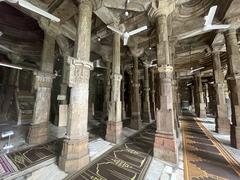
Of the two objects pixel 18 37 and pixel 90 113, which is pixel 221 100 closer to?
pixel 90 113

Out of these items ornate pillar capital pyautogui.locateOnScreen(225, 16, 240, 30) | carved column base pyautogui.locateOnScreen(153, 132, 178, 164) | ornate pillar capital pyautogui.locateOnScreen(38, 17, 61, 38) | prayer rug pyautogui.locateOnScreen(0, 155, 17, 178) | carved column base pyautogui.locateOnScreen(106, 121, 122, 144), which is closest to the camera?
prayer rug pyautogui.locateOnScreen(0, 155, 17, 178)

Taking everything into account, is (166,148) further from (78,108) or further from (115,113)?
(78,108)

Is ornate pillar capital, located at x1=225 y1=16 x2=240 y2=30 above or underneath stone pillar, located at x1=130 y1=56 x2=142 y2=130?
above

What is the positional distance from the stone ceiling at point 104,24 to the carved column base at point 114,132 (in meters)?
4.57

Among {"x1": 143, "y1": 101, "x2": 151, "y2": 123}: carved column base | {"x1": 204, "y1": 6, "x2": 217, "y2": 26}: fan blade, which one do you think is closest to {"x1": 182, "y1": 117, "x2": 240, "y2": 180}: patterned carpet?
{"x1": 204, "y1": 6, "x2": 217, "y2": 26}: fan blade

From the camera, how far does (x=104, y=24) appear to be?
6.70 metres

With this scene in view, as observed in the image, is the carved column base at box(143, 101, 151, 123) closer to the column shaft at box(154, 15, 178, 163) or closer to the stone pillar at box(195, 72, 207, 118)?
the column shaft at box(154, 15, 178, 163)

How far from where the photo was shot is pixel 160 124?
14.1 feet

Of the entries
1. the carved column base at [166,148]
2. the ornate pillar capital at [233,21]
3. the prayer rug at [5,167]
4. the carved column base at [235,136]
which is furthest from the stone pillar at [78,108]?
the ornate pillar capital at [233,21]

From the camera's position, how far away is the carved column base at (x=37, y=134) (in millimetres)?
5176

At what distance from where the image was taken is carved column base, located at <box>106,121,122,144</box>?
17.9 ft

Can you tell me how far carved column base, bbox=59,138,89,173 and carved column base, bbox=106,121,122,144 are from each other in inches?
79.7

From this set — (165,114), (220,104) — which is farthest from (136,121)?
(220,104)

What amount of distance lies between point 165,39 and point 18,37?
10.8 m
